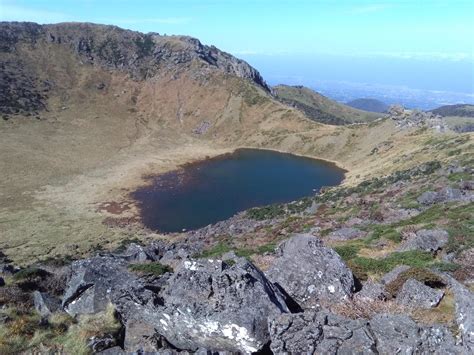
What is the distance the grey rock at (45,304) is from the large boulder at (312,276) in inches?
300

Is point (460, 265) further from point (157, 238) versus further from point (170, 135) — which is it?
point (170, 135)

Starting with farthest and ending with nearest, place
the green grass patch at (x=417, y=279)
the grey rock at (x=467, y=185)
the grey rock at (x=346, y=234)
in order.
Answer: the grey rock at (x=467, y=185) → the grey rock at (x=346, y=234) → the green grass patch at (x=417, y=279)

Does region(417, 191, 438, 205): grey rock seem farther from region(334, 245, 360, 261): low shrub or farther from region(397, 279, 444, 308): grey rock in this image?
region(397, 279, 444, 308): grey rock

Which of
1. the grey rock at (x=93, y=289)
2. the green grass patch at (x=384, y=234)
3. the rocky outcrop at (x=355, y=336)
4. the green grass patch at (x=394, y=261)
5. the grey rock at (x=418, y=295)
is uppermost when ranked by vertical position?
the rocky outcrop at (x=355, y=336)

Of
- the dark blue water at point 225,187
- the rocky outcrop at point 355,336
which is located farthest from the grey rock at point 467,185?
the dark blue water at point 225,187

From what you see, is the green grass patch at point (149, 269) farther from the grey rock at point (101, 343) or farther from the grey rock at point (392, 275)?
the grey rock at point (392, 275)

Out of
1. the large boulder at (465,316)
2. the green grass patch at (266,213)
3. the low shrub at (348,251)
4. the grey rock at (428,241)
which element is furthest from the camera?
the green grass patch at (266,213)

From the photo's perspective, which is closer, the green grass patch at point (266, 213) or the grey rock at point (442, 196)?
the grey rock at point (442, 196)

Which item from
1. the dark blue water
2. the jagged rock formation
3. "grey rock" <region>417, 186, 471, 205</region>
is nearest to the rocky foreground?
"grey rock" <region>417, 186, 471, 205</region>

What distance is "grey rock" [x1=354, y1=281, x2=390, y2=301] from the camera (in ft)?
45.6

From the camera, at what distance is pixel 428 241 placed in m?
21.8

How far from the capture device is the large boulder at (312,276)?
14.0 metres

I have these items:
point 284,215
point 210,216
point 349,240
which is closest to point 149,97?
point 210,216

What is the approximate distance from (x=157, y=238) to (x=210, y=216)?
424 inches
